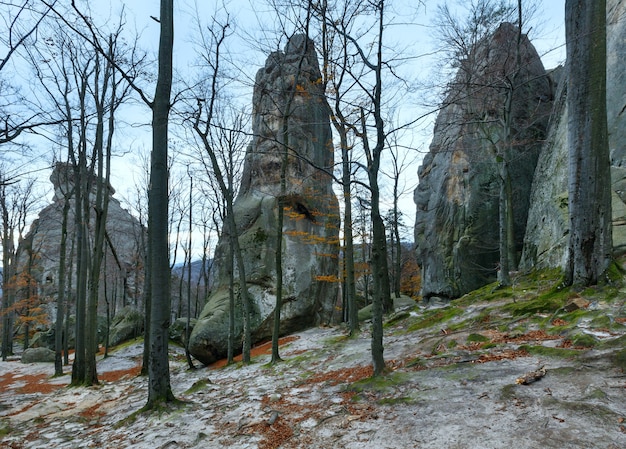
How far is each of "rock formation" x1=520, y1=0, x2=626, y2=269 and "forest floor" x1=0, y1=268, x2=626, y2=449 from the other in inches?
101

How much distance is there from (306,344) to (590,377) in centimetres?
976

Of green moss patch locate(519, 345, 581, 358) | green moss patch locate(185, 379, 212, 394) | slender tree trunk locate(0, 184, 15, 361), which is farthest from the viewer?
slender tree trunk locate(0, 184, 15, 361)

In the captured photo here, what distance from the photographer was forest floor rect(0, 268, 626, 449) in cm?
320

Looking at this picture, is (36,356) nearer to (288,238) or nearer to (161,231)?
(288,238)

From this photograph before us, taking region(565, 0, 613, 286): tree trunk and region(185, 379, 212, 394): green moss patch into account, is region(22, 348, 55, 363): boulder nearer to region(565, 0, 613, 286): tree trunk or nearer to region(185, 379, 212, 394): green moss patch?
region(185, 379, 212, 394): green moss patch

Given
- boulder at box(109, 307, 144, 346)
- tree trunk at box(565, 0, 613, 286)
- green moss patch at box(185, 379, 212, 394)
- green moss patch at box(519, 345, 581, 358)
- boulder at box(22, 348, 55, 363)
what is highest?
tree trunk at box(565, 0, 613, 286)

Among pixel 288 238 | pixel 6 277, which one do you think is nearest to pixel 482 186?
pixel 288 238

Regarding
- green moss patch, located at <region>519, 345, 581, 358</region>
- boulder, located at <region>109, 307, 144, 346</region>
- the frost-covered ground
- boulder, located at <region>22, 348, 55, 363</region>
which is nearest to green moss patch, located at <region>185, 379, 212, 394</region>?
the frost-covered ground

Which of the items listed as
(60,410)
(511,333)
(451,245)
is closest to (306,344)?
(60,410)

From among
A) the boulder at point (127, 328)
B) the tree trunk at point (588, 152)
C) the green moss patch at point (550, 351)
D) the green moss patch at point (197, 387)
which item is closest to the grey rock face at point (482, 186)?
the tree trunk at point (588, 152)

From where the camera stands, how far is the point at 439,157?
2509cm

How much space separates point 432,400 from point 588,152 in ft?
A: 18.0

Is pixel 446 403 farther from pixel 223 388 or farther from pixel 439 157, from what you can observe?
pixel 439 157

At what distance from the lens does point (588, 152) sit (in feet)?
22.1
